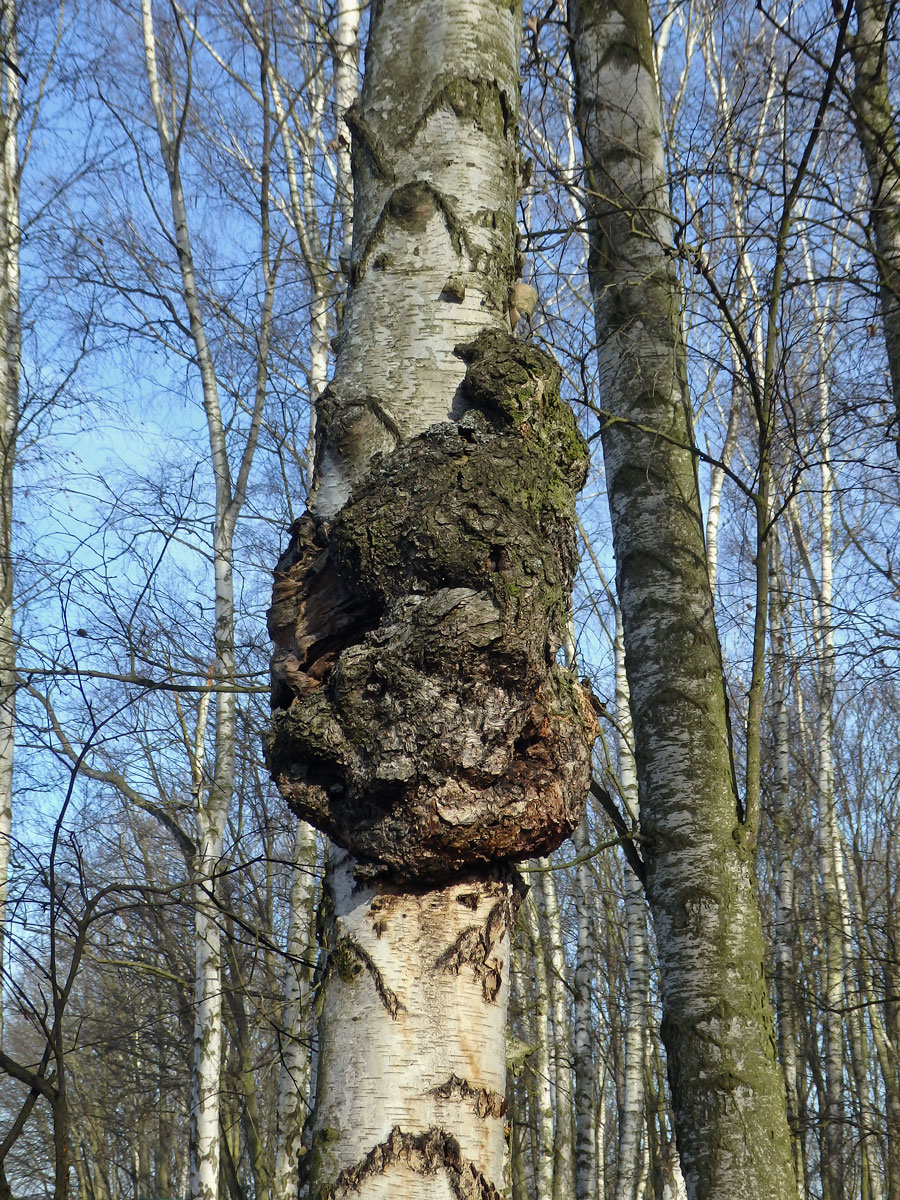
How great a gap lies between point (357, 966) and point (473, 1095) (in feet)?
0.70

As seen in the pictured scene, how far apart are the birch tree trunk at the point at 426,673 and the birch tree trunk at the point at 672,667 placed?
5.69 ft

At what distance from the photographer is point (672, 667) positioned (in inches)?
126

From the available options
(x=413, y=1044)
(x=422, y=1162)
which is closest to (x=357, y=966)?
(x=413, y=1044)

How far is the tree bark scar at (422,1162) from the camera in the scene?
1133mm

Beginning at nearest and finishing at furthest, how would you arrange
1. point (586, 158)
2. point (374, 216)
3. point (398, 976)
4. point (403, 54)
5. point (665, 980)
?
point (398, 976) → point (374, 216) → point (403, 54) → point (665, 980) → point (586, 158)

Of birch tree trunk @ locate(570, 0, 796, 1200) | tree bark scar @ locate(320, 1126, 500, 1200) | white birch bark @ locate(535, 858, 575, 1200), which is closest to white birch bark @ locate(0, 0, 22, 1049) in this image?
white birch bark @ locate(535, 858, 575, 1200)

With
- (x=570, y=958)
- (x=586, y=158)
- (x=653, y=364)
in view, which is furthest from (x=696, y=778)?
(x=570, y=958)

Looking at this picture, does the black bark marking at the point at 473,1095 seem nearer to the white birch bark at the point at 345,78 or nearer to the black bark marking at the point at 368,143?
the black bark marking at the point at 368,143

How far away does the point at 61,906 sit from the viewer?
219cm

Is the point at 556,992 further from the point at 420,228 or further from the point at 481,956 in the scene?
the point at 420,228

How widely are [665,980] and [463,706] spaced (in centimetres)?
198

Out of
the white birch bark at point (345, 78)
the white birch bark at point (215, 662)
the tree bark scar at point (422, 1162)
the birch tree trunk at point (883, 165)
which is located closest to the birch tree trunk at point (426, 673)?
the tree bark scar at point (422, 1162)

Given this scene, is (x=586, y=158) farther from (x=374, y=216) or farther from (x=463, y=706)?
(x=463, y=706)

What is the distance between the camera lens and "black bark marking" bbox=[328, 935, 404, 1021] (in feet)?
3.96
